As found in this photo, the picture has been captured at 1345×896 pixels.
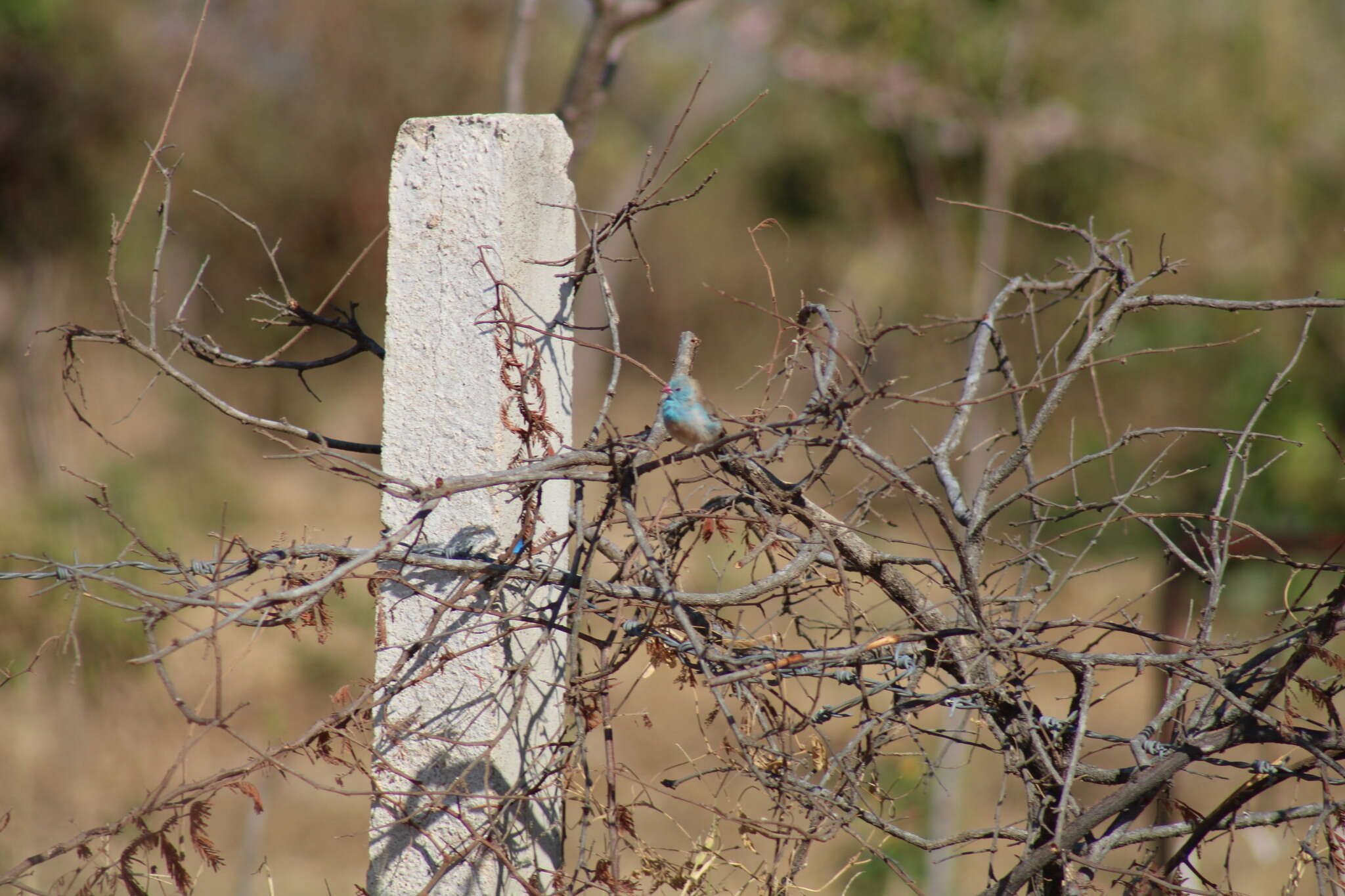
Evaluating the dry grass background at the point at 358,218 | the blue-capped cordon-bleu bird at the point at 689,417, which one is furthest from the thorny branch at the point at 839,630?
the dry grass background at the point at 358,218

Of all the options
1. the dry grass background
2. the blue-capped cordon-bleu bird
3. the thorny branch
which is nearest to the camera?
the thorny branch

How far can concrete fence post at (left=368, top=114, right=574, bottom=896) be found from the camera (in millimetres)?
1820

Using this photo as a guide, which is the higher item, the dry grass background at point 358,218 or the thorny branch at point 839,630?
the dry grass background at point 358,218

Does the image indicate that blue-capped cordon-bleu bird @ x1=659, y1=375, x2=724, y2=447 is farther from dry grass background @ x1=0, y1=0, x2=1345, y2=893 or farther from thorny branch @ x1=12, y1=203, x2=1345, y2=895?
dry grass background @ x1=0, y1=0, x2=1345, y2=893

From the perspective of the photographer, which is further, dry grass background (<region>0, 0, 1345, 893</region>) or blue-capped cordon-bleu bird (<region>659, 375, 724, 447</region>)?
dry grass background (<region>0, 0, 1345, 893</region>)

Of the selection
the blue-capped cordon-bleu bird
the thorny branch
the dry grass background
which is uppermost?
the dry grass background

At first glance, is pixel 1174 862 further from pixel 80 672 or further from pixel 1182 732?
pixel 80 672

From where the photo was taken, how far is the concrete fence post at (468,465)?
1820mm

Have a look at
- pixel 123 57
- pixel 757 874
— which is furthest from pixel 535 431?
pixel 123 57

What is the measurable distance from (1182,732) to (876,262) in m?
8.82

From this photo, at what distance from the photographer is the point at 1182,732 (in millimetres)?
1769

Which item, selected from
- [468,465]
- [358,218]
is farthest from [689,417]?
[358,218]

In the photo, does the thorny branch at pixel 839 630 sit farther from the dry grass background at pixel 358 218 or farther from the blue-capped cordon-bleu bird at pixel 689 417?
the dry grass background at pixel 358 218

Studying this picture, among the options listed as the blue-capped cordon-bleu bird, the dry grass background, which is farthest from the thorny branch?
the dry grass background
